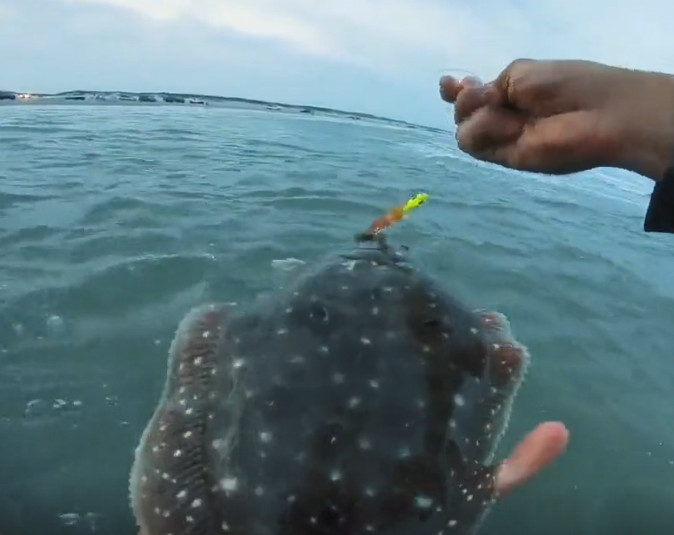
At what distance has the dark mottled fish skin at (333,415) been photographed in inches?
93.8

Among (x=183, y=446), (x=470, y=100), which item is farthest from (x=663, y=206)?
(x=183, y=446)

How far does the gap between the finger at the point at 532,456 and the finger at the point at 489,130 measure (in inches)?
50.9

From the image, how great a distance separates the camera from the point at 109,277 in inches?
241

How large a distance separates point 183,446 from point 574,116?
2.09 meters

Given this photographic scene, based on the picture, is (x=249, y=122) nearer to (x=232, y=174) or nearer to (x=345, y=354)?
(x=232, y=174)

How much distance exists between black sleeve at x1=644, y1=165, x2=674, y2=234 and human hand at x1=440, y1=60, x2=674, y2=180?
43 millimetres

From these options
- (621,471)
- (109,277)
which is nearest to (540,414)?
(621,471)

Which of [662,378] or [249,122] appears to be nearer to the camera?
[662,378]

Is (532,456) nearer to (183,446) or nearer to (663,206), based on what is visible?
(663,206)

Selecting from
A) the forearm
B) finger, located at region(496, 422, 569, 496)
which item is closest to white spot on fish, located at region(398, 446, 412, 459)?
finger, located at region(496, 422, 569, 496)

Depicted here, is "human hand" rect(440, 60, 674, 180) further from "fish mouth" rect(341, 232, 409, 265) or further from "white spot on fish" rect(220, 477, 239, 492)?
"white spot on fish" rect(220, 477, 239, 492)

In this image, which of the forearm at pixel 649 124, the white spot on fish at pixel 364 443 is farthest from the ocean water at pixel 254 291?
the forearm at pixel 649 124

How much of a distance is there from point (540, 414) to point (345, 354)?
2.89 metres

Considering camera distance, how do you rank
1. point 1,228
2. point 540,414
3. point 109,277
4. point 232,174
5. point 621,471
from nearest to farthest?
point 621,471 < point 540,414 < point 109,277 < point 1,228 < point 232,174
